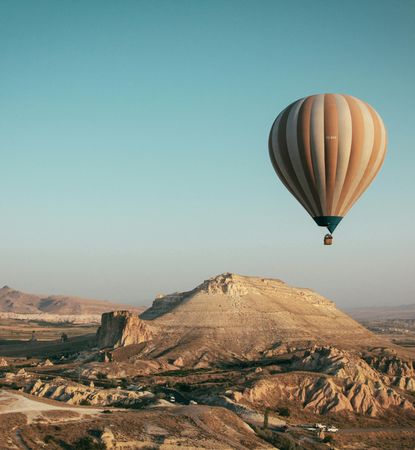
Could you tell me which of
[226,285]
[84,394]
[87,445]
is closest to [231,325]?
[226,285]

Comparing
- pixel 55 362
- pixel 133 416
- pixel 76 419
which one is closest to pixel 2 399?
pixel 76 419

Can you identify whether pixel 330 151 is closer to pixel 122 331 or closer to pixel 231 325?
pixel 231 325

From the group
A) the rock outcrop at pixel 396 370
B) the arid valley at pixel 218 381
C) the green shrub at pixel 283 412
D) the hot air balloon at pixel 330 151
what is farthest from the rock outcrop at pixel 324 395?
the hot air balloon at pixel 330 151

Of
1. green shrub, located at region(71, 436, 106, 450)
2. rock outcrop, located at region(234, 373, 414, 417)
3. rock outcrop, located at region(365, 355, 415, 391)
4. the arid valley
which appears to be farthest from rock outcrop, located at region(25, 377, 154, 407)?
rock outcrop, located at region(365, 355, 415, 391)

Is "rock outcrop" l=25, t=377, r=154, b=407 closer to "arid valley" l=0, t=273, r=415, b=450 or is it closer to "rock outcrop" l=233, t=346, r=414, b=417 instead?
"arid valley" l=0, t=273, r=415, b=450

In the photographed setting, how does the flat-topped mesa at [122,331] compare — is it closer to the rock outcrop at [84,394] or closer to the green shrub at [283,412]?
the rock outcrop at [84,394]

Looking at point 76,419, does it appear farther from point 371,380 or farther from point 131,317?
point 131,317
